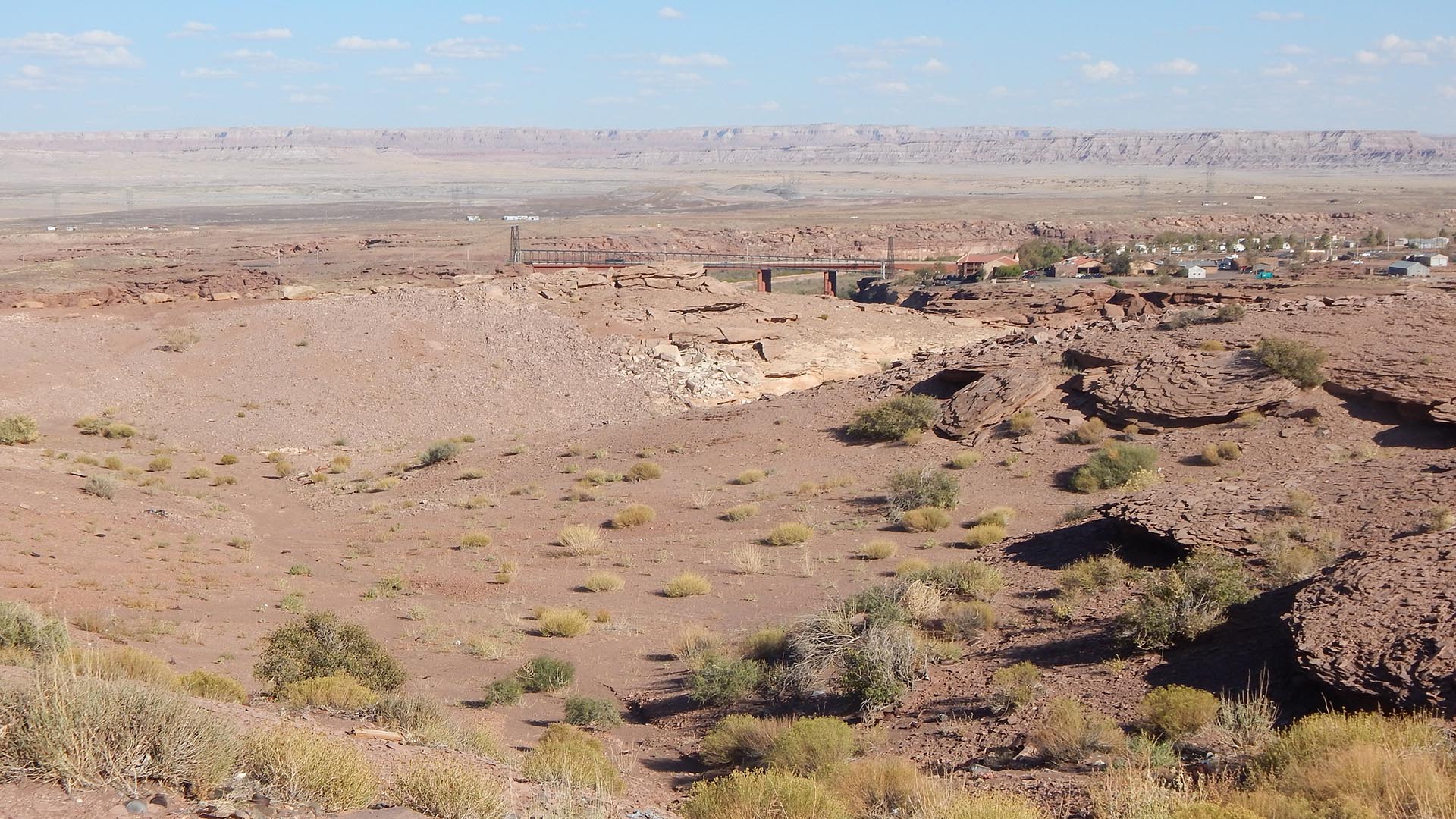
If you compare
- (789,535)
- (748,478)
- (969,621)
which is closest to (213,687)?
(969,621)

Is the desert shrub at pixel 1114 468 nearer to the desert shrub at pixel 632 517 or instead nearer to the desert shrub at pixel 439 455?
the desert shrub at pixel 632 517

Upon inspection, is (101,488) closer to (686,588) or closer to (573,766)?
(686,588)

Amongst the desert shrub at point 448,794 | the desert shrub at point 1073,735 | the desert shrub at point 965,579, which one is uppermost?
the desert shrub at point 448,794

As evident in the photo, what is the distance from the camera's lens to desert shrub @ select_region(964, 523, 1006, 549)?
16141 mm

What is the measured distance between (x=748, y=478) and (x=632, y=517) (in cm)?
293

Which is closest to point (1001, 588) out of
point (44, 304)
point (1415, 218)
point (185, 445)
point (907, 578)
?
point (907, 578)

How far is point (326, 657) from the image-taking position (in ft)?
34.8

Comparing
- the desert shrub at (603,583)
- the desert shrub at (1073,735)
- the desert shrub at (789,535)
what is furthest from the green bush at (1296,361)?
the desert shrub at (1073,735)

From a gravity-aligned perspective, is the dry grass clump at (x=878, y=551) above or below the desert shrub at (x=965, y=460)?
below

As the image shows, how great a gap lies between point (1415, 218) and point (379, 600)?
397 feet

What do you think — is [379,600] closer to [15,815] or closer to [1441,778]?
[15,815]

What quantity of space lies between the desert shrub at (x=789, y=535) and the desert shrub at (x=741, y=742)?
7.95 meters

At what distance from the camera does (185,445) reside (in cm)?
2728

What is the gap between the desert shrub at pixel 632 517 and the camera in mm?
19297
